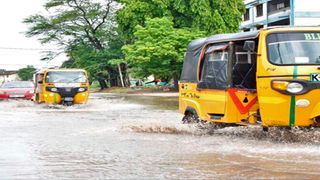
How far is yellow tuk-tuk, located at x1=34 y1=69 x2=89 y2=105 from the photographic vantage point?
2308cm

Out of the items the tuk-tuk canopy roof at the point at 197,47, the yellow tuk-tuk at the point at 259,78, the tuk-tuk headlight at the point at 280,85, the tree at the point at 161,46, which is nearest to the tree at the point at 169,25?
the tree at the point at 161,46

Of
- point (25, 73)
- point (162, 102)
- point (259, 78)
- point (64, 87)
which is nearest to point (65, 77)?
point (64, 87)

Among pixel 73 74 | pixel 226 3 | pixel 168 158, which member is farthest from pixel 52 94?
pixel 226 3

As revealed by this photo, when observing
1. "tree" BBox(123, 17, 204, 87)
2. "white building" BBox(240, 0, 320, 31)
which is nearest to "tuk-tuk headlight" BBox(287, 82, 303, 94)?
"tree" BBox(123, 17, 204, 87)

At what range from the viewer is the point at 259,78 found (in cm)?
969

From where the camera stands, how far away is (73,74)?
23688 mm

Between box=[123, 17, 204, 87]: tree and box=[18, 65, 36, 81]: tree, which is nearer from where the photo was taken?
box=[123, 17, 204, 87]: tree

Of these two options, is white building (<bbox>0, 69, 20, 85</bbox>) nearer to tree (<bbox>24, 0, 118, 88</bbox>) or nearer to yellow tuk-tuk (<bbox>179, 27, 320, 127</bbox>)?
tree (<bbox>24, 0, 118, 88</bbox>)

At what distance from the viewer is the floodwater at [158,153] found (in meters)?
7.38

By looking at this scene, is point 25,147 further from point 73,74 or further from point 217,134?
point 73,74

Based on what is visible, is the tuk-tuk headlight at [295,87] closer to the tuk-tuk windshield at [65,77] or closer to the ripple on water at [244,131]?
the ripple on water at [244,131]

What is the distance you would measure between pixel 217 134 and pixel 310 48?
3293mm

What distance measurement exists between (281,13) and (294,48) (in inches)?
1641

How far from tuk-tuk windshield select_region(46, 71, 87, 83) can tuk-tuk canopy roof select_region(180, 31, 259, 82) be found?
1140cm
